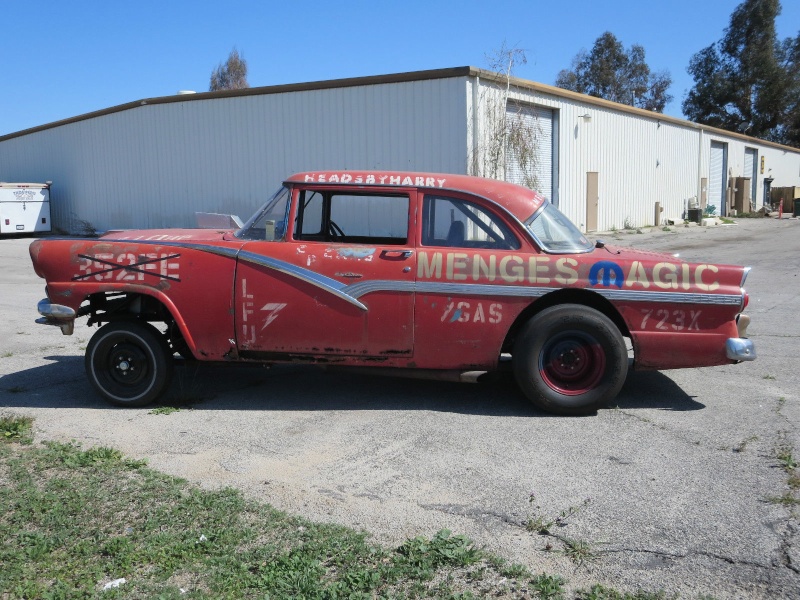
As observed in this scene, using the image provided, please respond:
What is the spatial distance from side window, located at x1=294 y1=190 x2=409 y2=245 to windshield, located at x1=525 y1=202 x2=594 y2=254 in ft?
3.27

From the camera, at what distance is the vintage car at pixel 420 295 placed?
559cm

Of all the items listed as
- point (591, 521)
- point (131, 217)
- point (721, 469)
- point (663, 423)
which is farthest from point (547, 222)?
point (131, 217)

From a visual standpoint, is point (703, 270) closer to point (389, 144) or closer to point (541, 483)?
point (541, 483)

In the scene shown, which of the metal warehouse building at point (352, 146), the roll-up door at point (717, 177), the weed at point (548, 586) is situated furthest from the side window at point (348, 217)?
the roll-up door at point (717, 177)

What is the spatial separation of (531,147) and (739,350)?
15.6 meters

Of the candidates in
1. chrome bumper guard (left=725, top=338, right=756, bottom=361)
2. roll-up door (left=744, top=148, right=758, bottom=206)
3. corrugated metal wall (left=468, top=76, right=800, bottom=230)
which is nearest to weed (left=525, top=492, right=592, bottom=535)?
chrome bumper guard (left=725, top=338, right=756, bottom=361)

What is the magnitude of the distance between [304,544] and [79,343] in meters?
5.80

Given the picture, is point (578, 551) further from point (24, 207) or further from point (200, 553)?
point (24, 207)

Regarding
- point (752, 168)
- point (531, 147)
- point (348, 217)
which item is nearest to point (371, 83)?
point (531, 147)

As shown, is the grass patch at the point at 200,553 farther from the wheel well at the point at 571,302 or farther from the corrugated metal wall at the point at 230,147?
the corrugated metal wall at the point at 230,147

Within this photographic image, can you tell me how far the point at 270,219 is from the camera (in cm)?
593

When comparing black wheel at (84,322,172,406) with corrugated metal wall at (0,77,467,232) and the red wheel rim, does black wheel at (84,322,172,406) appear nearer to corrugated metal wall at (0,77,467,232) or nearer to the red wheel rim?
the red wheel rim

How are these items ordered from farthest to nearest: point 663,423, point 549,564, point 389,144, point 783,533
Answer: point 389,144 → point 663,423 → point 783,533 → point 549,564

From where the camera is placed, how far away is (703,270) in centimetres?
559
